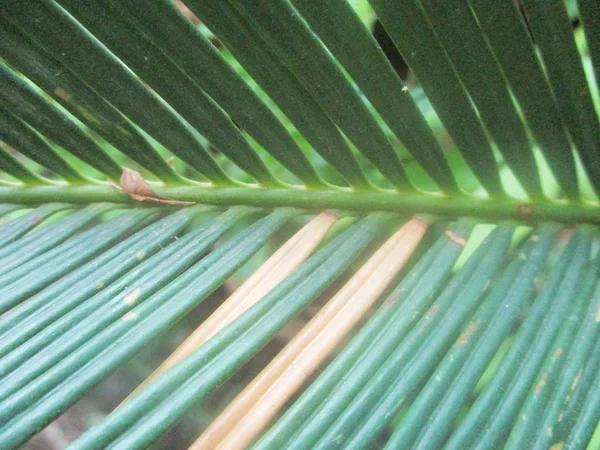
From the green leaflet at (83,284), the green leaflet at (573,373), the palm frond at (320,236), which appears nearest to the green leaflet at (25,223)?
the palm frond at (320,236)

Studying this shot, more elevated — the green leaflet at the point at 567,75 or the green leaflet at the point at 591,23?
the green leaflet at the point at 591,23

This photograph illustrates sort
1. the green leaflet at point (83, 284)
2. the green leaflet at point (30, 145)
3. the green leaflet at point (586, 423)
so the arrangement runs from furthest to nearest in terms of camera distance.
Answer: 1. the green leaflet at point (30, 145)
2. the green leaflet at point (83, 284)
3. the green leaflet at point (586, 423)

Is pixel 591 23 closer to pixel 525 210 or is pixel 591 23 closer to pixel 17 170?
pixel 525 210

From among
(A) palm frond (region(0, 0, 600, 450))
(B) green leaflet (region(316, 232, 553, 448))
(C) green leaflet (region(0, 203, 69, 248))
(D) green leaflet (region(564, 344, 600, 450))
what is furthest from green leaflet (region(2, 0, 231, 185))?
(D) green leaflet (region(564, 344, 600, 450))

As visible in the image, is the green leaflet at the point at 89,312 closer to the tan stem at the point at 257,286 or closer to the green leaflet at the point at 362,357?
the tan stem at the point at 257,286

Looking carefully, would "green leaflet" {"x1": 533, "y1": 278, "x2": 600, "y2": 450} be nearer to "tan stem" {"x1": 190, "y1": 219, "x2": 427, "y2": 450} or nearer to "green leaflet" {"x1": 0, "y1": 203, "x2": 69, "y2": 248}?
"tan stem" {"x1": 190, "y1": 219, "x2": 427, "y2": 450}

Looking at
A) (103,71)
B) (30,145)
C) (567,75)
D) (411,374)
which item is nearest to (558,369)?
(411,374)

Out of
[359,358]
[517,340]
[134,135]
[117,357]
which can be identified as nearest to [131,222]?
[134,135]

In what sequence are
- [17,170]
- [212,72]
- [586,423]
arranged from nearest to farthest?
1. [586,423]
2. [212,72]
3. [17,170]

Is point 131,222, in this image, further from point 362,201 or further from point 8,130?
point 362,201
